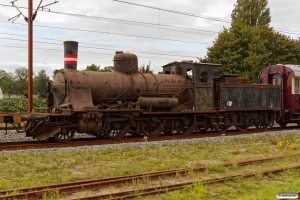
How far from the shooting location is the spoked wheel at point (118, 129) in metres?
13.4

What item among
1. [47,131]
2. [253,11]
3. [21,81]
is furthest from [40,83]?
[47,131]

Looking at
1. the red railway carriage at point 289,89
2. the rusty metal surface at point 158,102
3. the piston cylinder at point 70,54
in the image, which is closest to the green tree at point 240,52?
the red railway carriage at point 289,89

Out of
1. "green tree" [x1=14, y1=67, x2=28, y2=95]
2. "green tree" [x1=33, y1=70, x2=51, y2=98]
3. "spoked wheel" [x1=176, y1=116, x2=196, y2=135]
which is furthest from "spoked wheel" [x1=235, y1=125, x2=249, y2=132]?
"green tree" [x1=14, y1=67, x2=28, y2=95]

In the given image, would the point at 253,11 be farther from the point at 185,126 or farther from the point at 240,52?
the point at 185,126

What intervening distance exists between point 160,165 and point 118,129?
208 inches

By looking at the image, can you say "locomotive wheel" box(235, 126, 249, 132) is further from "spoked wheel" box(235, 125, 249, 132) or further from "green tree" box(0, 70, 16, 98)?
"green tree" box(0, 70, 16, 98)

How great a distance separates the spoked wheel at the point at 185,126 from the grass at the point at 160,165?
2957 mm

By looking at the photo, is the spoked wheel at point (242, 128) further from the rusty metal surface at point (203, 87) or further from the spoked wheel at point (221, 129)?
the rusty metal surface at point (203, 87)

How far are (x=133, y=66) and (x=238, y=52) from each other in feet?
78.3

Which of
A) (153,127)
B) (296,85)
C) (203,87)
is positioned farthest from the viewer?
(296,85)

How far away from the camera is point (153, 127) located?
1469 centimetres

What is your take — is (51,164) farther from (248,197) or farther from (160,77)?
(160,77)

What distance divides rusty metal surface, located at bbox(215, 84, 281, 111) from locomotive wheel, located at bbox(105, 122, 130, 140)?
510 cm

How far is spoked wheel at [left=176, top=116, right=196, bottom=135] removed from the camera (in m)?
15.3
